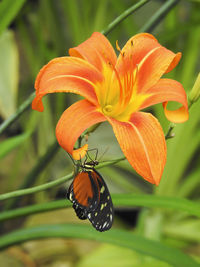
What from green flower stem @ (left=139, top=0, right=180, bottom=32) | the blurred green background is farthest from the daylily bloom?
the blurred green background

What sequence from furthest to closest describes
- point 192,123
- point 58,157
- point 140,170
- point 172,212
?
point 58,157
point 172,212
point 192,123
point 140,170

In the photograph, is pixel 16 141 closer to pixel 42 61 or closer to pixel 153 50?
pixel 153 50

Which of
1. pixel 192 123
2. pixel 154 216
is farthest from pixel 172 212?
pixel 192 123

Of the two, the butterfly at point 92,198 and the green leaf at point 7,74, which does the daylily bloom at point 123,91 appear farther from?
the green leaf at point 7,74

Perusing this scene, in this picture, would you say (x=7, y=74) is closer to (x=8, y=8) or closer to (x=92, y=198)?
(x=8, y=8)

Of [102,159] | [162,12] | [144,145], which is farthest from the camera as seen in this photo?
[102,159]

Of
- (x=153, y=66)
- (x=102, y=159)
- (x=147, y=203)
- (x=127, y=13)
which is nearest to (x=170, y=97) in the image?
(x=153, y=66)
